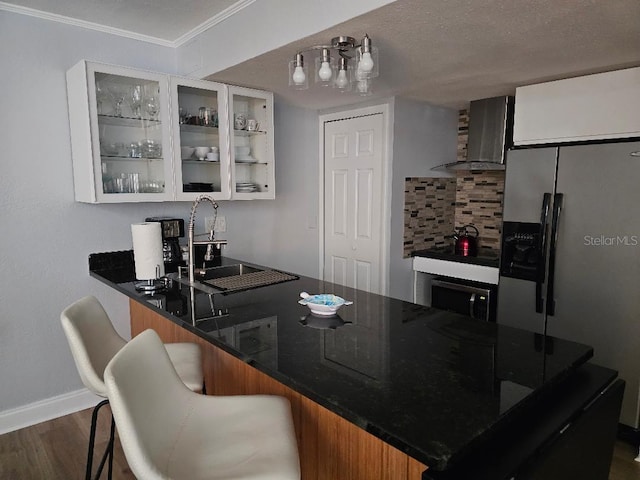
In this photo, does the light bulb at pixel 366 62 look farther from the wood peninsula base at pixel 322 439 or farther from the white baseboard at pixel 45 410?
the white baseboard at pixel 45 410

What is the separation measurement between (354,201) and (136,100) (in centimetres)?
183

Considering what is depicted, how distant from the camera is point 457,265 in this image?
3361mm

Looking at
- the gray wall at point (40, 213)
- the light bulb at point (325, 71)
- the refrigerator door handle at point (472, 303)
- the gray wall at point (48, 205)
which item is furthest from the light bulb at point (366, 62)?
the refrigerator door handle at point (472, 303)

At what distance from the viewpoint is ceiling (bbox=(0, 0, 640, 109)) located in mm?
1724

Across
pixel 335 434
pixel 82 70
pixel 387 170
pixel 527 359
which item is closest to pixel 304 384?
pixel 335 434

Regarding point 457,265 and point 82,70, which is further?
point 457,265

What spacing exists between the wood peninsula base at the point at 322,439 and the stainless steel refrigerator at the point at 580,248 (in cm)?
188

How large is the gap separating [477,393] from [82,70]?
248 centimetres

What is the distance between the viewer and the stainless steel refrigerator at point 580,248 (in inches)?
92.1

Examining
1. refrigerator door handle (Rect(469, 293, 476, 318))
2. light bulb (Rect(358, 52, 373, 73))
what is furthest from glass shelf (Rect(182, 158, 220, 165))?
refrigerator door handle (Rect(469, 293, 476, 318))

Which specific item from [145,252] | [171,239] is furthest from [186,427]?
[171,239]

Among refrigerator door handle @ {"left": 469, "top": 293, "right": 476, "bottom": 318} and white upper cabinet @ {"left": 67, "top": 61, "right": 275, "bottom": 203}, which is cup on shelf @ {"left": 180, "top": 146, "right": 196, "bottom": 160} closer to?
white upper cabinet @ {"left": 67, "top": 61, "right": 275, "bottom": 203}

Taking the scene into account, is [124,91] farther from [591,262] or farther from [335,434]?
[591,262]

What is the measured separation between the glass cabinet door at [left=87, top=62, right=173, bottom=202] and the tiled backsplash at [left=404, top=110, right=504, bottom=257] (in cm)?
188
